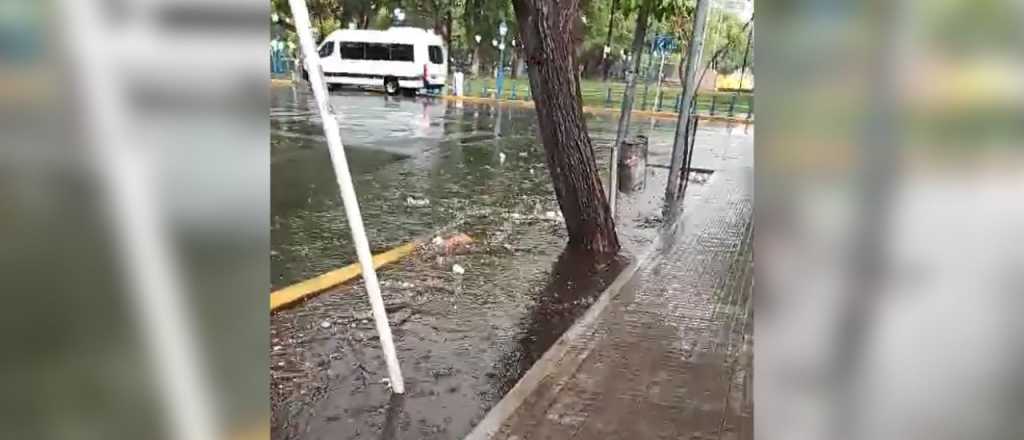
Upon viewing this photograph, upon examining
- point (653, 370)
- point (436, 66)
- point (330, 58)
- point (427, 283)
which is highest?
point (330, 58)

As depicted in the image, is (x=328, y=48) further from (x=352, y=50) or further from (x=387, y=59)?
(x=387, y=59)

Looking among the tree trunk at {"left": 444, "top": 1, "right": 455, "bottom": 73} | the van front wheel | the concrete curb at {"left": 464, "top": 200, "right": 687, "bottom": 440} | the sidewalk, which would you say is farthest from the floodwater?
the tree trunk at {"left": 444, "top": 1, "right": 455, "bottom": 73}

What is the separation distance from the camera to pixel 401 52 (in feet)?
105

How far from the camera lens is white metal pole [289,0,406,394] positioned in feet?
12.2

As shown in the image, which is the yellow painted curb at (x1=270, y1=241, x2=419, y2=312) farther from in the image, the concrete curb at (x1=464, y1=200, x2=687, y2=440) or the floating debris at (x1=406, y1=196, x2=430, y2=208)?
the floating debris at (x1=406, y1=196, x2=430, y2=208)

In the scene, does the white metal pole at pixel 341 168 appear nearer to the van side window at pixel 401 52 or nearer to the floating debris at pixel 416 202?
the floating debris at pixel 416 202

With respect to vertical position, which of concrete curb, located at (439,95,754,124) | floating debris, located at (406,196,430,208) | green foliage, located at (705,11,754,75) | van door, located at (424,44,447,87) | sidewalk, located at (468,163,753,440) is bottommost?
concrete curb, located at (439,95,754,124)

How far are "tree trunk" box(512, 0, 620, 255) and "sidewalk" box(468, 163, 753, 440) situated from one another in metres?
0.81

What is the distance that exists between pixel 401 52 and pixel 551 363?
28527 millimetres
